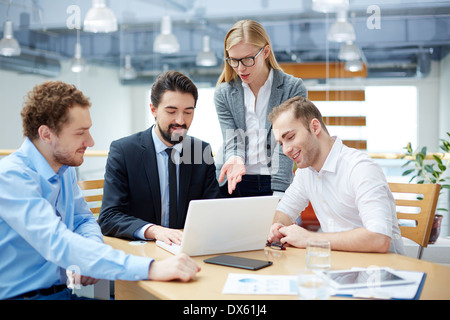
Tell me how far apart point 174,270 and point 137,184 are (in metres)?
0.77

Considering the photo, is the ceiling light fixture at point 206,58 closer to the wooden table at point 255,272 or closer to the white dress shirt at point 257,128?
the white dress shirt at point 257,128

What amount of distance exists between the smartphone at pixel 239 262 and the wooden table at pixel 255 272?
2cm

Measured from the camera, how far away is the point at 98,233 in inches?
66.0

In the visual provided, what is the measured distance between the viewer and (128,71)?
6.88m

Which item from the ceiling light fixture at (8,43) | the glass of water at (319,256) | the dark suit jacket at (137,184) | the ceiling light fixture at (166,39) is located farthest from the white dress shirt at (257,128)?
Answer: the ceiling light fixture at (8,43)

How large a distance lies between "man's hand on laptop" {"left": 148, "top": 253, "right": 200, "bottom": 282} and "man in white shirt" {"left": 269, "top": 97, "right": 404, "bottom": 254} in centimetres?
50

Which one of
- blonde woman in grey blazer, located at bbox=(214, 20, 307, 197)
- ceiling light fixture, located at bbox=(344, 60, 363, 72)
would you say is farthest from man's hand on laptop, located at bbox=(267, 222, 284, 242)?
A: ceiling light fixture, located at bbox=(344, 60, 363, 72)

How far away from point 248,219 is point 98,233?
0.56m

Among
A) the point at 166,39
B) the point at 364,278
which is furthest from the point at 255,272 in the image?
the point at 166,39

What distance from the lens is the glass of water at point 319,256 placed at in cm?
135

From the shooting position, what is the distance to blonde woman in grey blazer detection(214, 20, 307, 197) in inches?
89.4

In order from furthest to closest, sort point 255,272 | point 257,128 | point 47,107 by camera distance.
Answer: point 257,128 → point 47,107 → point 255,272

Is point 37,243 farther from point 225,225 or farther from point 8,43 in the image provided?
point 8,43
